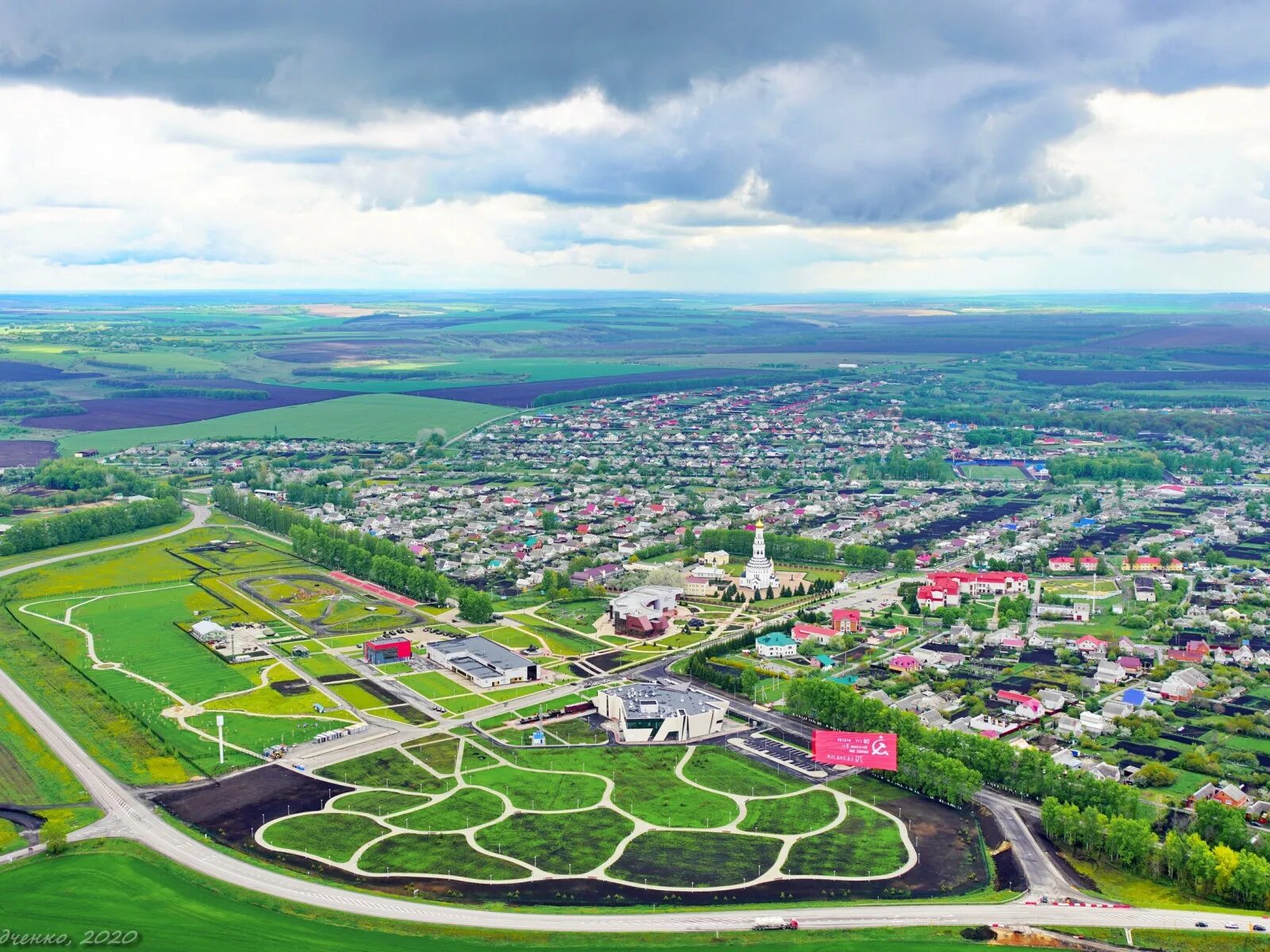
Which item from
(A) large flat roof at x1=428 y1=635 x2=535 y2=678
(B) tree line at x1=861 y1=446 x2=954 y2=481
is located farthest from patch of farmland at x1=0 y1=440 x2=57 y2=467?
(B) tree line at x1=861 y1=446 x2=954 y2=481

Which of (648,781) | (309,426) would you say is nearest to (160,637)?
(648,781)

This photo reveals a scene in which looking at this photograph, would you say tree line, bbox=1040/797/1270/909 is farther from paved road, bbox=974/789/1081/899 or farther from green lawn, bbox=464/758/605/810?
green lawn, bbox=464/758/605/810

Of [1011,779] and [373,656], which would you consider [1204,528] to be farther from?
[373,656]

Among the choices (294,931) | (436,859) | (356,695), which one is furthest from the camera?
(356,695)

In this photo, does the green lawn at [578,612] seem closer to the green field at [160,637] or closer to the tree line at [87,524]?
the green field at [160,637]

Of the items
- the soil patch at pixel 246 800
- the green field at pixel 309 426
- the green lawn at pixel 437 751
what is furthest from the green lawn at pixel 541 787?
the green field at pixel 309 426

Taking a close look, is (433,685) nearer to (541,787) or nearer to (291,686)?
(291,686)

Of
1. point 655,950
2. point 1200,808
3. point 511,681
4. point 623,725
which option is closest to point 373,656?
point 511,681
